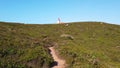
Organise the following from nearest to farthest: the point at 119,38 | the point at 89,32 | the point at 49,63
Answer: the point at 49,63
the point at 119,38
the point at 89,32

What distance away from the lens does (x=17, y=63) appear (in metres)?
28.2

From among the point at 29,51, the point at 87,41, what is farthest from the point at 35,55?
the point at 87,41

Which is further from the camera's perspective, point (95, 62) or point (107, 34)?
point (107, 34)

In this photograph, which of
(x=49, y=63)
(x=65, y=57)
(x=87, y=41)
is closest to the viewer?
(x=49, y=63)

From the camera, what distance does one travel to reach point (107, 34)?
74.1 m

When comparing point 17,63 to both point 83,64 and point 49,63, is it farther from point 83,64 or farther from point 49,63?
point 83,64

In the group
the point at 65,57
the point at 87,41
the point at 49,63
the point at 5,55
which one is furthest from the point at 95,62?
the point at 87,41

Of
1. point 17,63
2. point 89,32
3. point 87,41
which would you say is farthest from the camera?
point 89,32

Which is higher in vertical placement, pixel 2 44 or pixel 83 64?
pixel 2 44

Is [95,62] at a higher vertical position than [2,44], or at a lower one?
lower

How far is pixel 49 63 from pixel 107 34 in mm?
47345

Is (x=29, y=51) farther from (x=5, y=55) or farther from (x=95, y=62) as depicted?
(x=95, y=62)

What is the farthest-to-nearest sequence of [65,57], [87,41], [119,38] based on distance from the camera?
[119,38] → [87,41] → [65,57]

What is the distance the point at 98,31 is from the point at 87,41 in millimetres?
17139
